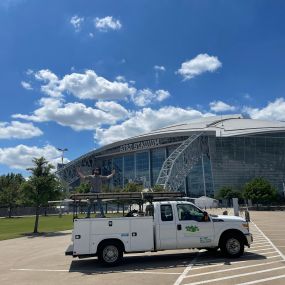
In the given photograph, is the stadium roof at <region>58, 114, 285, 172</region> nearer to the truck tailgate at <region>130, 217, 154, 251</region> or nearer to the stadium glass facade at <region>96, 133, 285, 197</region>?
the stadium glass facade at <region>96, 133, 285, 197</region>

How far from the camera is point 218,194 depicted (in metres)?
106

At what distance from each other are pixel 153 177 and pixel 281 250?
111885 mm

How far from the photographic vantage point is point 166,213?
13875 mm

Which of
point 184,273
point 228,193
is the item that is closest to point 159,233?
point 184,273

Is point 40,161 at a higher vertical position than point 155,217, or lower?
higher

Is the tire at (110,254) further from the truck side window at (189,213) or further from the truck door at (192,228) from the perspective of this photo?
the truck side window at (189,213)

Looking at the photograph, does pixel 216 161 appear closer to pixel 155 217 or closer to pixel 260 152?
pixel 260 152

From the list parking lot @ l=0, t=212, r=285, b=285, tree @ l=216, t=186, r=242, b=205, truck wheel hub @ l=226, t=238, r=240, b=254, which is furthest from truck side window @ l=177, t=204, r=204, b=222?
tree @ l=216, t=186, r=242, b=205

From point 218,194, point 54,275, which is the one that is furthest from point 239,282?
point 218,194

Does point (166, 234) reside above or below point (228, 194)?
below

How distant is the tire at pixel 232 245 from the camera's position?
13906mm

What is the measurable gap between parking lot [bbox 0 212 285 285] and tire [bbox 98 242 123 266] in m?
0.26

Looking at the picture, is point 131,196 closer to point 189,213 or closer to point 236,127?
point 189,213

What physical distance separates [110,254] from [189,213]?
309 centimetres
